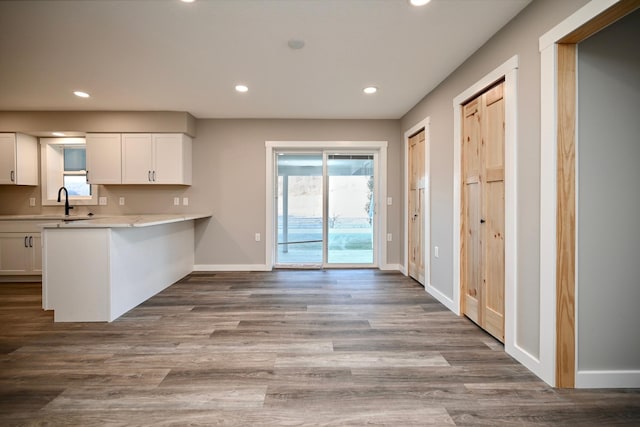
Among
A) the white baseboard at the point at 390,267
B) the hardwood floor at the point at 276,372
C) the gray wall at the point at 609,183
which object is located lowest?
the hardwood floor at the point at 276,372

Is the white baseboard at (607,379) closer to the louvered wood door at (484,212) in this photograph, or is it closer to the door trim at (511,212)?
the door trim at (511,212)

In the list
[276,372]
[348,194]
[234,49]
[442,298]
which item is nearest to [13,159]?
Result: [234,49]

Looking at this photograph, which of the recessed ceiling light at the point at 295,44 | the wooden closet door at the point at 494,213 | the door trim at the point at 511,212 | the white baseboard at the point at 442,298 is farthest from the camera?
the white baseboard at the point at 442,298

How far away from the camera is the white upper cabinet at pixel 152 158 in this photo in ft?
15.2

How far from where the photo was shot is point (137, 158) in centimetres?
464

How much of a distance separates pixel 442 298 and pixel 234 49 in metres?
3.22

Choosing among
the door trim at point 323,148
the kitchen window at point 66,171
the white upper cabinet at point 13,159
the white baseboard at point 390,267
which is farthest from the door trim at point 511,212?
the white upper cabinet at point 13,159

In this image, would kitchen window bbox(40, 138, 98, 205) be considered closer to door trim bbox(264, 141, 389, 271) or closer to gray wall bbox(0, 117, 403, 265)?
gray wall bbox(0, 117, 403, 265)

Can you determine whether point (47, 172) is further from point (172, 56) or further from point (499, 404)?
point (499, 404)

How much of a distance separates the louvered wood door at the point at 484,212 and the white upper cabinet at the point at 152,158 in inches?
152

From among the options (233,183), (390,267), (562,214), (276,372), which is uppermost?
(233,183)

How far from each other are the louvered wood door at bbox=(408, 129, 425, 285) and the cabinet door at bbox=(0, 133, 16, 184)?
19.0 feet

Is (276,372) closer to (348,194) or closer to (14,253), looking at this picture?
(348,194)

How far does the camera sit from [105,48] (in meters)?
2.75
